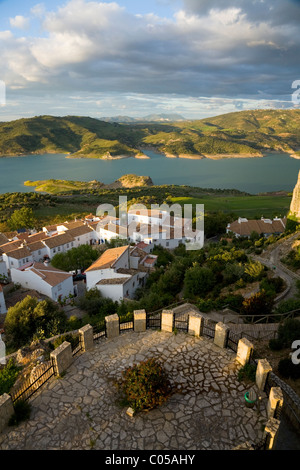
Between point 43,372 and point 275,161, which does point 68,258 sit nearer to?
point 43,372

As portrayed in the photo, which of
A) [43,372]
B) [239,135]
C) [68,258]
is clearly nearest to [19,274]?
[68,258]

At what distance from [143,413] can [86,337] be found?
264 centimetres

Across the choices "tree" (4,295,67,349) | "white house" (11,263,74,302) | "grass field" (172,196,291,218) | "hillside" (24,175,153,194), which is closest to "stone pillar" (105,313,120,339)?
"tree" (4,295,67,349)

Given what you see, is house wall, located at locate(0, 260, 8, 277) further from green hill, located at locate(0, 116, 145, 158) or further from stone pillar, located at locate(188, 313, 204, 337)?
green hill, located at locate(0, 116, 145, 158)

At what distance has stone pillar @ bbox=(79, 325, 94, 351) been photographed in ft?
26.5

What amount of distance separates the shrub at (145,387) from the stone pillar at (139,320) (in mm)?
2018

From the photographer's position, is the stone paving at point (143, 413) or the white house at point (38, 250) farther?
the white house at point (38, 250)

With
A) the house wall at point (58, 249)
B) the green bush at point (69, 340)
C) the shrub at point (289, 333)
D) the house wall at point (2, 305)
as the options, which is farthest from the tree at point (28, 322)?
the house wall at point (58, 249)

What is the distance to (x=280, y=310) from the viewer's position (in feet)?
39.5

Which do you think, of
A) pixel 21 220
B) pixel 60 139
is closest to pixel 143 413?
pixel 21 220

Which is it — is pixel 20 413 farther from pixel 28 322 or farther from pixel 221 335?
pixel 28 322

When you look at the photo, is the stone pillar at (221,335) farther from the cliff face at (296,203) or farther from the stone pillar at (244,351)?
the cliff face at (296,203)

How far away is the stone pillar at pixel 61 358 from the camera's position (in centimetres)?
716

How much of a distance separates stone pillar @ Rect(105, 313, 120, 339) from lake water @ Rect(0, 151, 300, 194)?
284ft
